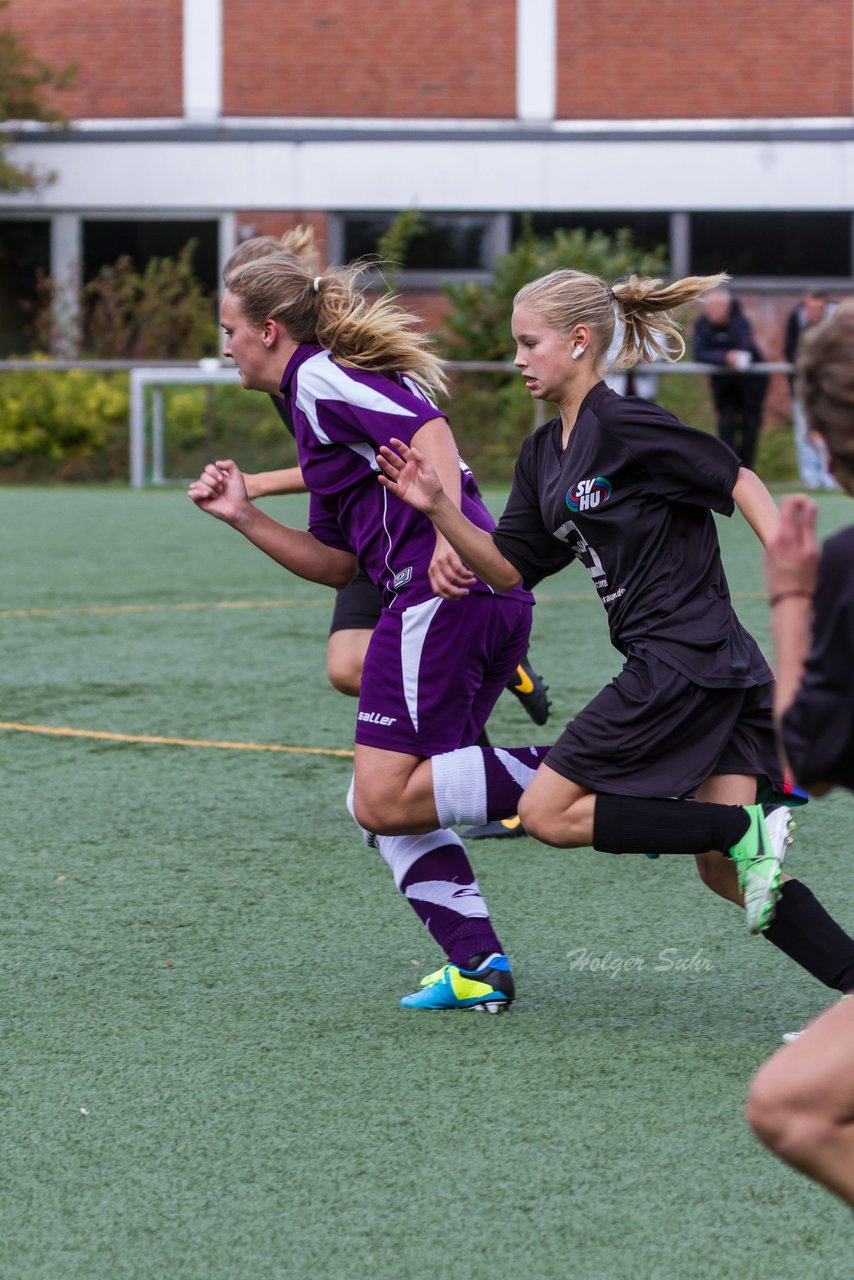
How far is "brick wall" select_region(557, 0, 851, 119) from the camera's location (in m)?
26.0

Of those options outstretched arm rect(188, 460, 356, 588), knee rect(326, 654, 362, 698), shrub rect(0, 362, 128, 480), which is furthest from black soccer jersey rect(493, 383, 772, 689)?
shrub rect(0, 362, 128, 480)

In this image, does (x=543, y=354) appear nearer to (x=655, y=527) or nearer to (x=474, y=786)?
(x=655, y=527)

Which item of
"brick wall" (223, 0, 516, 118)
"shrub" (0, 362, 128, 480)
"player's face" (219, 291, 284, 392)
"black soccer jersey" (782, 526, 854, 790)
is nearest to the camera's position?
"black soccer jersey" (782, 526, 854, 790)

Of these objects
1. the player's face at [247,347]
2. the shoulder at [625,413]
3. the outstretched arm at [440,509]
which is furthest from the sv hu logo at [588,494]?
the player's face at [247,347]

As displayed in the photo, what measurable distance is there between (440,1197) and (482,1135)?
10.9 inches

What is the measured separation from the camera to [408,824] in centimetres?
411

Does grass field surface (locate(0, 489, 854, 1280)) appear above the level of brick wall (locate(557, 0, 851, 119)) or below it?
below

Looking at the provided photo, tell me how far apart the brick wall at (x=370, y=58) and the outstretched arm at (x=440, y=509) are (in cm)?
2354

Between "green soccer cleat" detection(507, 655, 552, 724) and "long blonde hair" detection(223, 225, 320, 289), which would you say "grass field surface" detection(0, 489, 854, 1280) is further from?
"long blonde hair" detection(223, 225, 320, 289)

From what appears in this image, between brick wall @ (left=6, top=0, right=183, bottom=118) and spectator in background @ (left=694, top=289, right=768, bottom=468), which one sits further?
brick wall @ (left=6, top=0, right=183, bottom=118)

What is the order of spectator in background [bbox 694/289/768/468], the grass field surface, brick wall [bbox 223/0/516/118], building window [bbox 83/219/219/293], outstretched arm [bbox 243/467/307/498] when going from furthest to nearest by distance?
building window [bbox 83/219/219/293]
brick wall [bbox 223/0/516/118]
spectator in background [bbox 694/289/768/468]
outstretched arm [bbox 243/467/307/498]
the grass field surface

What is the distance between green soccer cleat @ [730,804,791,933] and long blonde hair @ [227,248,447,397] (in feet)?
4.16

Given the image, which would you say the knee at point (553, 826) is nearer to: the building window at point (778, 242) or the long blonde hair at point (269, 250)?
the long blonde hair at point (269, 250)

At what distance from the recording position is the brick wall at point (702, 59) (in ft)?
85.5
